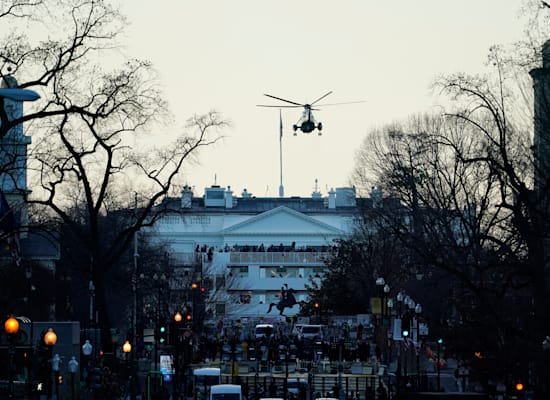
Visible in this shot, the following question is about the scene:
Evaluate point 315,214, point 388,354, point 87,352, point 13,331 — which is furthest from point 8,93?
point 315,214

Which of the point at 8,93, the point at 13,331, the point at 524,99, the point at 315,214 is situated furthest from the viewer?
the point at 315,214

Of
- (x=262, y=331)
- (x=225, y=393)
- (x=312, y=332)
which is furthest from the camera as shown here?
(x=262, y=331)

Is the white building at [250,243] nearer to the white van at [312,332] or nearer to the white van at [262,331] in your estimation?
the white van at [262,331]

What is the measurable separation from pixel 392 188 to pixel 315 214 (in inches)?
4219

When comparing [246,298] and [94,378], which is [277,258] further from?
[94,378]

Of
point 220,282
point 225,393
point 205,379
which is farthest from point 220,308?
point 225,393

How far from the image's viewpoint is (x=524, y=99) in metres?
44.4

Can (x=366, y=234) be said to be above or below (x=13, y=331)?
above

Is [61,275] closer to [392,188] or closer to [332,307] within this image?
[392,188]

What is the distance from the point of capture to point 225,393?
51.8 meters

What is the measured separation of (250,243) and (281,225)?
4.26m

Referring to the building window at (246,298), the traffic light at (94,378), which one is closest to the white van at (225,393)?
the traffic light at (94,378)

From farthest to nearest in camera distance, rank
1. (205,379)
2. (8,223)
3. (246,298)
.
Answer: (246,298), (205,379), (8,223)

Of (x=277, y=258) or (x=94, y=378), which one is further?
(x=277, y=258)
